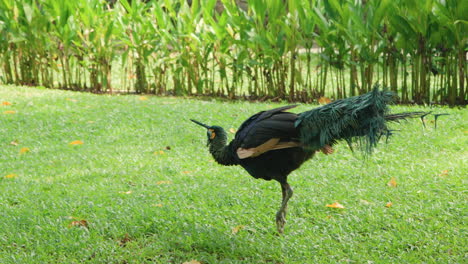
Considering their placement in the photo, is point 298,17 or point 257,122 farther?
point 298,17

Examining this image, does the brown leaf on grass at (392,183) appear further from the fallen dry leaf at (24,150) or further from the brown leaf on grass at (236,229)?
the fallen dry leaf at (24,150)

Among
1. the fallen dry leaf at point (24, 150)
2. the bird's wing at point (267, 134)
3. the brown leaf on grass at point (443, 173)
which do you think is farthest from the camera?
the fallen dry leaf at point (24, 150)

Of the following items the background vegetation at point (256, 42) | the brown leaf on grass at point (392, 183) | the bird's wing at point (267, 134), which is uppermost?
the background vegetation at point (256, 42)

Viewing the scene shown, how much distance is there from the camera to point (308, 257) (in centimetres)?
336

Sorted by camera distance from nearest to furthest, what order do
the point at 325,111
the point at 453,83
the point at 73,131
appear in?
1. the point at 325,111
2. the point at 73,131
3. the point at 453,83

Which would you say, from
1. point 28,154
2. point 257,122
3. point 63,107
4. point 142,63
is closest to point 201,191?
point 257,122

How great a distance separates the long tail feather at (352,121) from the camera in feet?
9.57

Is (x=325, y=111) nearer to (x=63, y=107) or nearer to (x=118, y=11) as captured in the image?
(x=63, y=107)

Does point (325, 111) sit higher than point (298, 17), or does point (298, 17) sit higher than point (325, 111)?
point (298, 17)

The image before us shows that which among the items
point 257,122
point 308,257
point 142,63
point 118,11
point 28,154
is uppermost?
point 118,11

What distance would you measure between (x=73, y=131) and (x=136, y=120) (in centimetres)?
76

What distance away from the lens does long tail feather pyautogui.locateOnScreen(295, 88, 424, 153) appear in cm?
292

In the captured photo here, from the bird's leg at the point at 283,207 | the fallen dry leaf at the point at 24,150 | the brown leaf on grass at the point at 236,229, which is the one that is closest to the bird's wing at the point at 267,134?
the bird's leg at the point at 283,207

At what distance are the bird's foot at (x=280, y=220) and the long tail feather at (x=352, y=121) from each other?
54 centimetres
